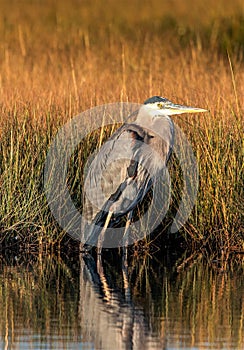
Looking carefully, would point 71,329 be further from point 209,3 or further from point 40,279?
point 209,3

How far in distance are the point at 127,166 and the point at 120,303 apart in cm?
210

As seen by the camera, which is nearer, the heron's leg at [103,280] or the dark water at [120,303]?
the dark water at [120,303]

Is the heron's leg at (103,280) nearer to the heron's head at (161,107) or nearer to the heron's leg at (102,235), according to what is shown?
the heron's leg at (102,235)

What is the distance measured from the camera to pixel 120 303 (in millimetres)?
6129

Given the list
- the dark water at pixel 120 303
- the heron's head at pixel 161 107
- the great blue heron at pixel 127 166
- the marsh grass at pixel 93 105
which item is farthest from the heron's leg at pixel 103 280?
the heron's head at pixel 161 107

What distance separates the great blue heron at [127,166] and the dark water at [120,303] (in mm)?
360

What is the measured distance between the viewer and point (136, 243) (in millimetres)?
7957

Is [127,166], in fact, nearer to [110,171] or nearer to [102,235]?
[110,171]

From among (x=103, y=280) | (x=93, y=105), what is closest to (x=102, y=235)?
(x=103, y=280)

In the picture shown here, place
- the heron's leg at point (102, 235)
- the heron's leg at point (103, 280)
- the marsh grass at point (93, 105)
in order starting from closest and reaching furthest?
the heron's leg at point (103, 280) → the marsh grass at point (93, 105) → the heron's leg at point (102, 235)

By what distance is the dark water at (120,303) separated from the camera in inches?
206

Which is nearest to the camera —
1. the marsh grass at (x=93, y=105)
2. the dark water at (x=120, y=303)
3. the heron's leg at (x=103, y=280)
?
the dark water at (x=120, y=303)

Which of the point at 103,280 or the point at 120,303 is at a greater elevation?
the point at 103,280

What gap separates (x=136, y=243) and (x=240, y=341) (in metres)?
2.88
